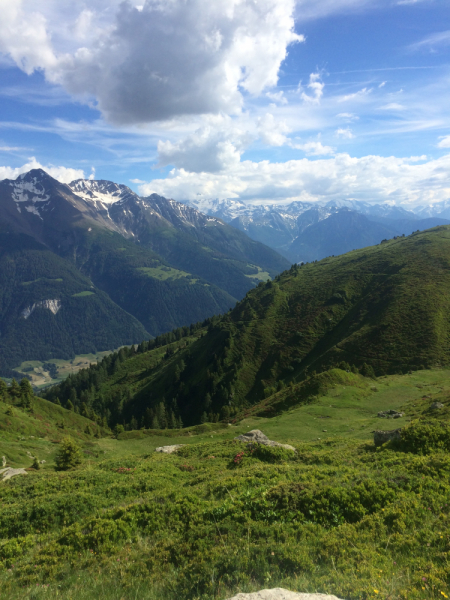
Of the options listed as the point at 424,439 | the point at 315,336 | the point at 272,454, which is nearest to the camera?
the point at 424,439

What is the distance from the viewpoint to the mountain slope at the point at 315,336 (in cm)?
9594

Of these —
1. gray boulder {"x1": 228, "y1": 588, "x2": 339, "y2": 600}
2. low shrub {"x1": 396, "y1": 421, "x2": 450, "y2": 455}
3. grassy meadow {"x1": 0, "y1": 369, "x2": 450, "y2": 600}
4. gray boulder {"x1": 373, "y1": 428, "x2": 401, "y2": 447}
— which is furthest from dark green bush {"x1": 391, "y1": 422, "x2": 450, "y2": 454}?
gray boulder {"x1": 228, "y1": 588, "x2": 339, "y2": 600}

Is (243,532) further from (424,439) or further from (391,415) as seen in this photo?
(391,415)

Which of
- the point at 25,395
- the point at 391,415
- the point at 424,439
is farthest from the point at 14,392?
the point at 424,439

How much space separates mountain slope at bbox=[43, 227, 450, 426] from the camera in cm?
9594

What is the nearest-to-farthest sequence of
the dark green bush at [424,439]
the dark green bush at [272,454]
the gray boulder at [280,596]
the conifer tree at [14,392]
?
the gray boulder at [280,596], the dark green bush at [424,439], the dark green bush at [272,454], the conifer tree at [14,392]

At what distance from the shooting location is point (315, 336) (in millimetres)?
130750

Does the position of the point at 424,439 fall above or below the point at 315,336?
above

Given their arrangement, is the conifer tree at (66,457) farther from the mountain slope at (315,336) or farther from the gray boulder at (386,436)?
the mountain slope at (315,336)

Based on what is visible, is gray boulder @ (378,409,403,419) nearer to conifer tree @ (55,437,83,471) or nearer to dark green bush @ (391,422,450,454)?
dark green bush @ (391,422,450,454)

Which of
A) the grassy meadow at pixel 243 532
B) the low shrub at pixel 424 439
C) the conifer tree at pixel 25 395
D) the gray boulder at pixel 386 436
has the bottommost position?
the conifer tree at pixel 25 395

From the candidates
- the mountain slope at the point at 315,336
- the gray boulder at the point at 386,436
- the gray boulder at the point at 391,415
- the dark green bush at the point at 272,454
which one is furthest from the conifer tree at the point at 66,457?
the mountain slope at the point at 315,336

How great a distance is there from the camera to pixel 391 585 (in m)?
7.63

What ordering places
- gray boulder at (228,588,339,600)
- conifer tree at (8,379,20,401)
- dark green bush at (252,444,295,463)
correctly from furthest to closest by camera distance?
conifer tree at (8,379,20,401)
dark green bush at (252,444,295,463)
gray boulder at (228,588,339,600)
